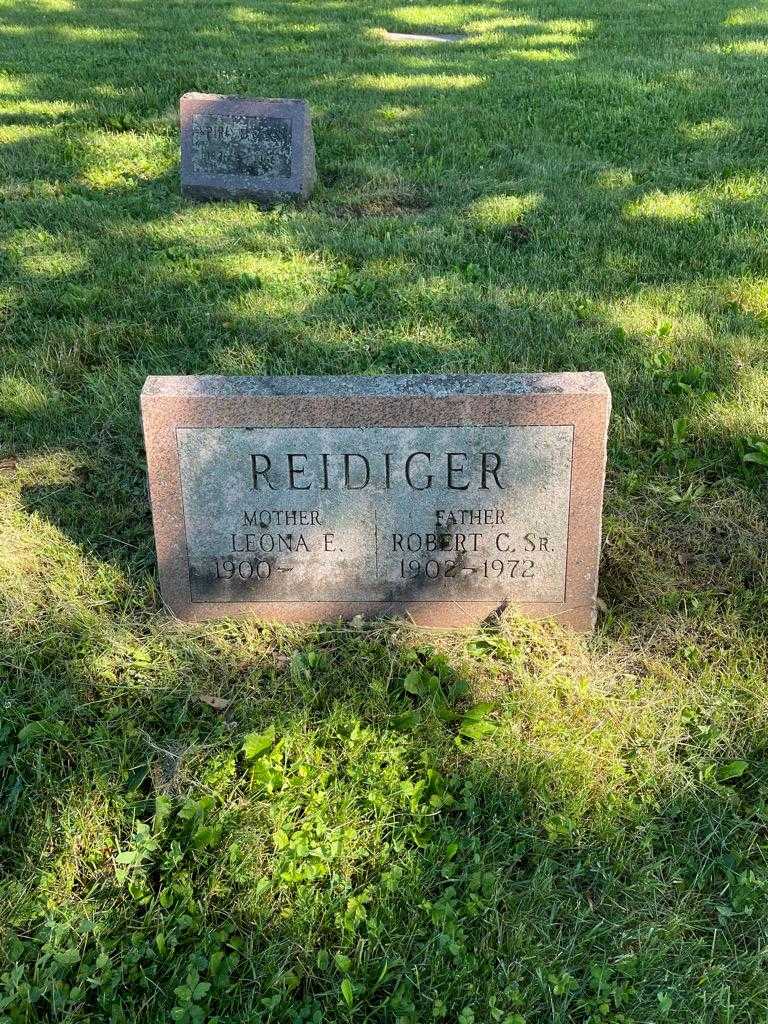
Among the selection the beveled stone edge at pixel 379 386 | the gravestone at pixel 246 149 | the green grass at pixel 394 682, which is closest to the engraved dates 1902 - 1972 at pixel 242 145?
the gravestone at pixel 246 149

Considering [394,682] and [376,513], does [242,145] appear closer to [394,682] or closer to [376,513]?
[376,513]

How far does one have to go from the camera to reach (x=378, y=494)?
9.37 feet

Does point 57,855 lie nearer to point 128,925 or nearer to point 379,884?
point 128,925

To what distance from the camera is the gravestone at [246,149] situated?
6578mm

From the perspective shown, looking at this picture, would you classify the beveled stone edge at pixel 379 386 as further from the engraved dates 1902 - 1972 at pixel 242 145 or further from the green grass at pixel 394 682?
the engraved dates 1902 - 1972 at pixel 242 145

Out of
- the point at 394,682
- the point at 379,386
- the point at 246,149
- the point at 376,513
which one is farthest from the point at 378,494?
the point at 246,149

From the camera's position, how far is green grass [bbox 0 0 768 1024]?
2.11 metres

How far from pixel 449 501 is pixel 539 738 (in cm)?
74


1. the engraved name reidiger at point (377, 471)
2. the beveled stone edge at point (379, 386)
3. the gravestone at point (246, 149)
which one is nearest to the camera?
the beveled stone edge at point (379, 386)

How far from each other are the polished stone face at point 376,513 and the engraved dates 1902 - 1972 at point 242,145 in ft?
14.3

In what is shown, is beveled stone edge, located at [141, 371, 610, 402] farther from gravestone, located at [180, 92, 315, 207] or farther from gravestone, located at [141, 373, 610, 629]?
gravestone, located at [180, 92, 315, 207]

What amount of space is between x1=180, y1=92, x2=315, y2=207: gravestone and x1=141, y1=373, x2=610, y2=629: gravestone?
4252 millimetres

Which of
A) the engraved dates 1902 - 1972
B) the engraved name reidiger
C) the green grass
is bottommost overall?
the green grass

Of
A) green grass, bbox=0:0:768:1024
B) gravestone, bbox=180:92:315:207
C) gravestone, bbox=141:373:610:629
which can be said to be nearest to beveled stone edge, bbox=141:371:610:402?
gravestone, bbox=141:373:610:629
